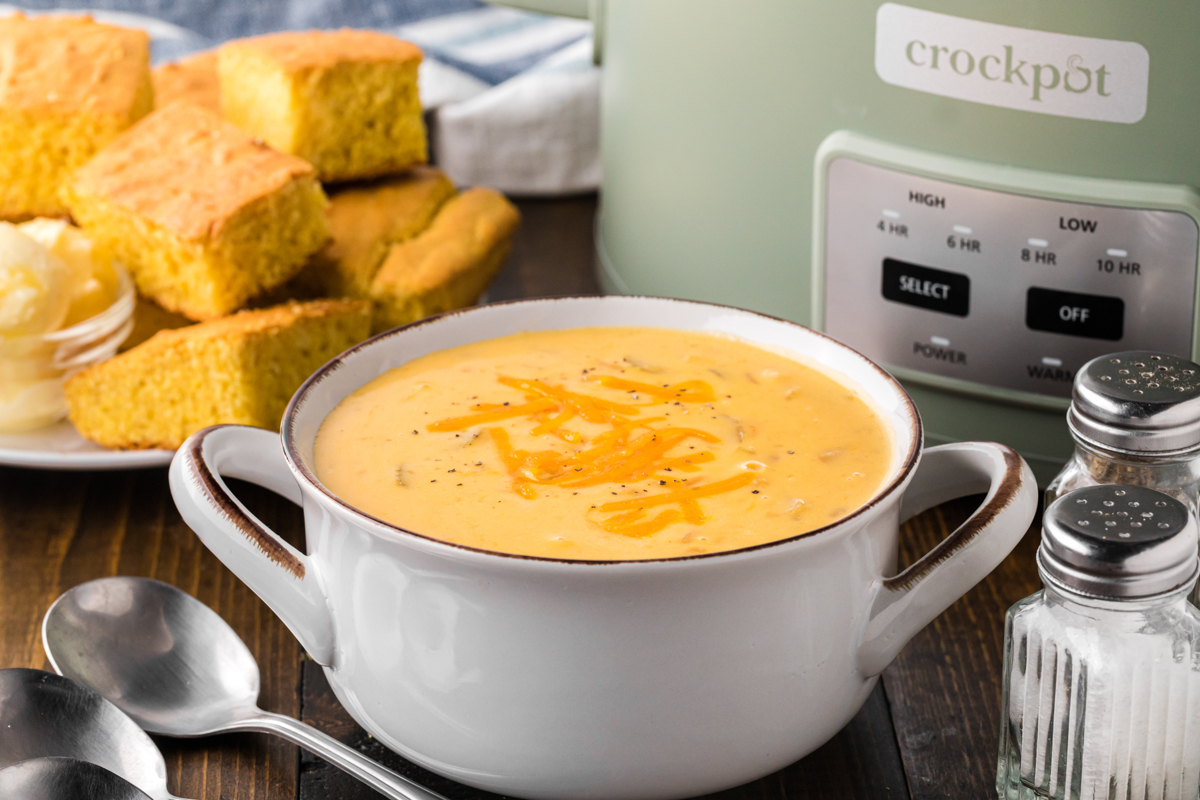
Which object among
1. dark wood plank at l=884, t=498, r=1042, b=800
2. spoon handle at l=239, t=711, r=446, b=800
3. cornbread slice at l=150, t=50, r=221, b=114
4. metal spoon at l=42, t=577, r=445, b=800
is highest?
cornbread slice at l=150, t=50, r=221, b=114

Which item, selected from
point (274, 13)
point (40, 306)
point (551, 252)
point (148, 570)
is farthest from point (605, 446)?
point (274, 13)

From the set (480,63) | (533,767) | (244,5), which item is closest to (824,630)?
(533,767)

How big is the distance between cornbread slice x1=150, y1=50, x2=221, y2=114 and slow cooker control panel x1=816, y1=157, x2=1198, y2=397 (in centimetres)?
61

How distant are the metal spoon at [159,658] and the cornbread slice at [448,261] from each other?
1.02 ft

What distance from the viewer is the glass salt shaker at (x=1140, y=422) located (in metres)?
0.59

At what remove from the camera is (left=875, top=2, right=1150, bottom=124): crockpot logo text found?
0.64 meters

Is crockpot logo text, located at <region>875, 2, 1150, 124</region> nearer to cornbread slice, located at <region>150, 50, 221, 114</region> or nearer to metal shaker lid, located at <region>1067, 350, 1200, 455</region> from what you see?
metal shaker lid, located at <region>1067, 350, 1200, 455</region>

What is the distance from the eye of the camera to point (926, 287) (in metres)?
0.75

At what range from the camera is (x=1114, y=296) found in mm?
699

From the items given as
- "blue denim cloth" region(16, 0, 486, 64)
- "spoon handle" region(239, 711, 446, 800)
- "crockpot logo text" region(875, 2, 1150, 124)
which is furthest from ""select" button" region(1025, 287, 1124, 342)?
"blue denim cloth" region(16, 0, 486, 64)

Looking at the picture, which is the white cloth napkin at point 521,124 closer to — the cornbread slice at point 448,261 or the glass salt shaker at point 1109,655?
the cornbread slice at point 448,261

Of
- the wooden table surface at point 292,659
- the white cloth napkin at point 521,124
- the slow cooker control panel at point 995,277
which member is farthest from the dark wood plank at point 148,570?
the white cloth napkin at point 521,124

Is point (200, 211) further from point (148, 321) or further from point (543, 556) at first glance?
point (543, 556)

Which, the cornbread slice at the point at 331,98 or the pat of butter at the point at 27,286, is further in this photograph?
the cornbread slice at the point at 331,98
